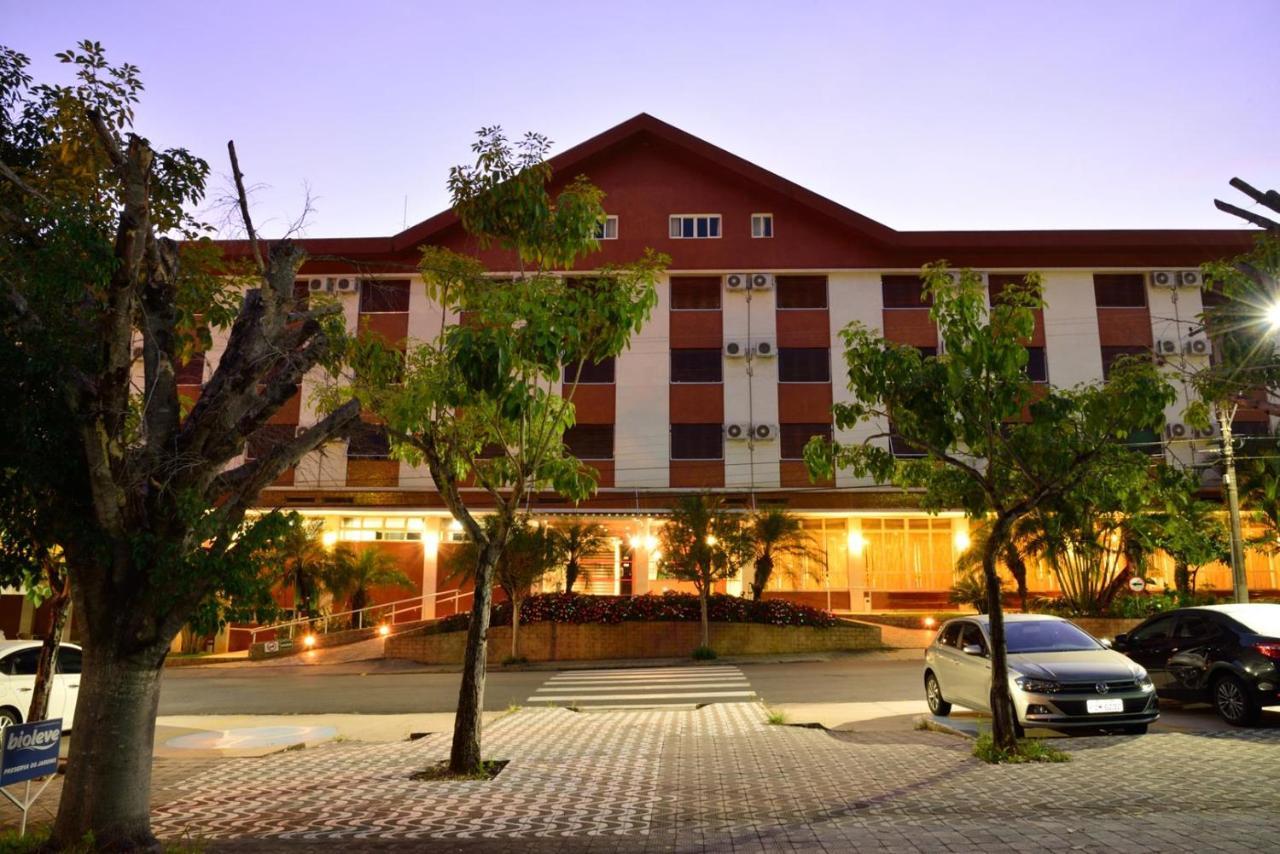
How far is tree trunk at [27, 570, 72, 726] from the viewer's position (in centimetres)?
996

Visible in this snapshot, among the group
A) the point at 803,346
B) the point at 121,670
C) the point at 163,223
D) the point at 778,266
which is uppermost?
the point at 778,266

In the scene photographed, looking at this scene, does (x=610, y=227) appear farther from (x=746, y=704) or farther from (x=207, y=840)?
(x=207, y=840)

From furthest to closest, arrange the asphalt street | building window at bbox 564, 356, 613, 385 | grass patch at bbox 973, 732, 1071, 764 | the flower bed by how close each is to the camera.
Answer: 1. building window at bbox 564, 356, 613, 385
2. the flower bed
3. the asphalt street
4. grass patch at bbox 973, 732, 1071, 764

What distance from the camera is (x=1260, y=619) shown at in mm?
12102

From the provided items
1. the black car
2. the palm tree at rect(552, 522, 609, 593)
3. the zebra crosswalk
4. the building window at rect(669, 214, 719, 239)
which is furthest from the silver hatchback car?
the building window at rect(669, 214, 719, 239)

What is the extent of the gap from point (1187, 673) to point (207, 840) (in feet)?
40.1

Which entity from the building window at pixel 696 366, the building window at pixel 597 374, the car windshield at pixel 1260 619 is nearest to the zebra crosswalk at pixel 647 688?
the car windshield at pixel 1260 619

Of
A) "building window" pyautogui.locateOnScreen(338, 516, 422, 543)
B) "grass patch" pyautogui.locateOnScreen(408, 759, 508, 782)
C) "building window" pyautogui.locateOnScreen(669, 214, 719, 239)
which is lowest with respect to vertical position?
"grass patch" pyautogui.locateOnScreen(408, 759, 508, 782)

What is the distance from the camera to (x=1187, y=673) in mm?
12492

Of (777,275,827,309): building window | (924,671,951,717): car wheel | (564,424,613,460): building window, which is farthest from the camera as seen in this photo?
(777,275,827,309): building window

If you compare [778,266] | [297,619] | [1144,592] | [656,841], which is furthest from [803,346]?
[656,841]

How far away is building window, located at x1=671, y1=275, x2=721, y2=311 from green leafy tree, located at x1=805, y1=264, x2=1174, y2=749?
23.0m

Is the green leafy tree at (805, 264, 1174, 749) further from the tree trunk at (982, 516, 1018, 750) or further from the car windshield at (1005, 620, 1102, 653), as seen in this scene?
the car windshield at (1005, 620, 1102, 653)

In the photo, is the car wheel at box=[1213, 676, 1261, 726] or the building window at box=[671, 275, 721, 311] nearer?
the car wheel at box=[1213, 676, 1261, 726]
